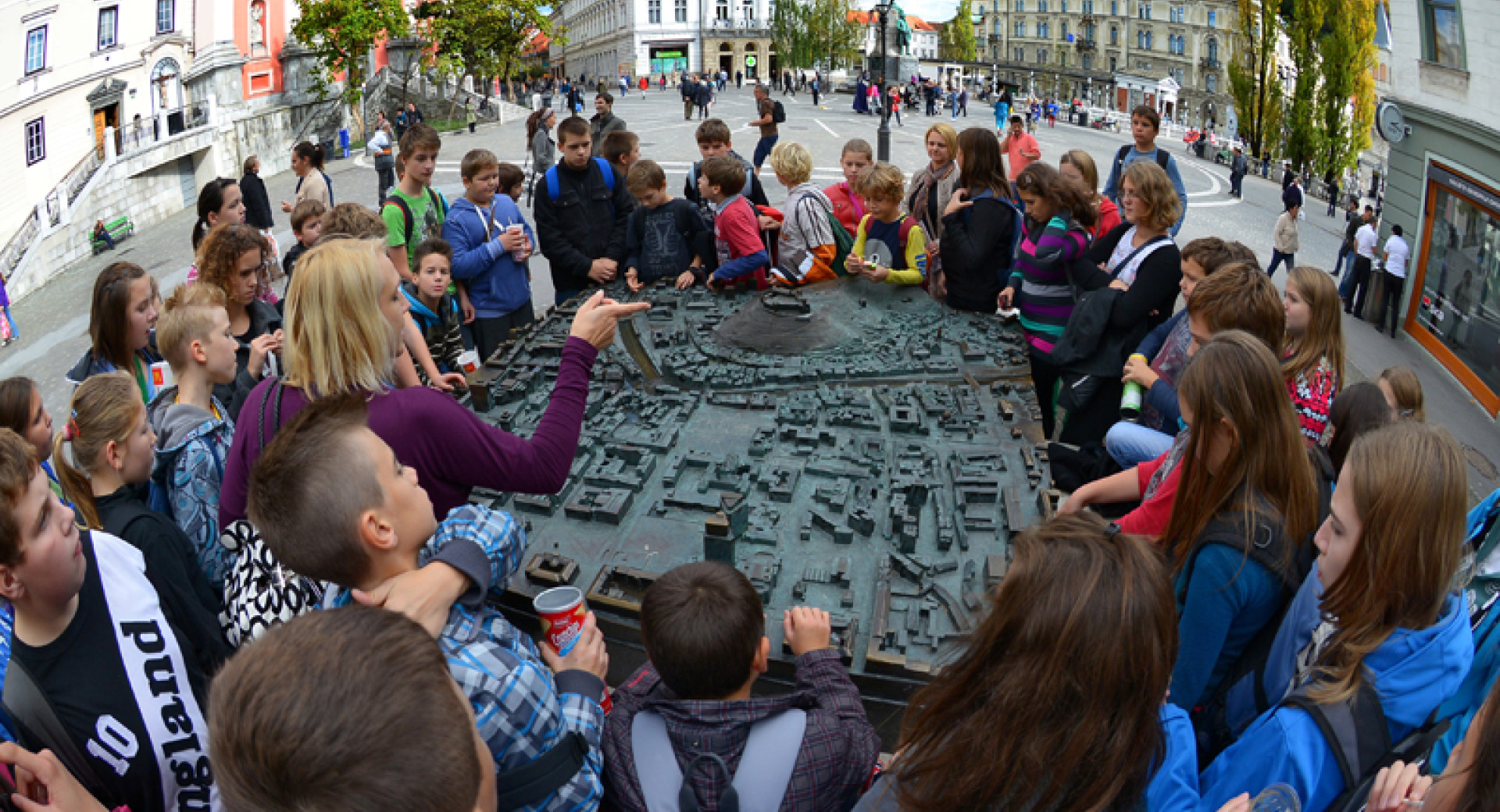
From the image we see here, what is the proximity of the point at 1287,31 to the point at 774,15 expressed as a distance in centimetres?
5144

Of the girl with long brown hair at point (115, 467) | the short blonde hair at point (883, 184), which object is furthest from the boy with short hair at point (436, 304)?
the short blonde hair at point (883, 184)

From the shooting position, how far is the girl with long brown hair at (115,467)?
2973 millimetres

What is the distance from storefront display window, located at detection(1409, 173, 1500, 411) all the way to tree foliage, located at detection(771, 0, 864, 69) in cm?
5774

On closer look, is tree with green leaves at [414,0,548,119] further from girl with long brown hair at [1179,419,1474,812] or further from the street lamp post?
girl with long brown hair at [1179,419,1474,812]

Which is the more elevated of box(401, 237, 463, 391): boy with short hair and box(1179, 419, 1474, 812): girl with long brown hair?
box(401, 237, 463, 391): boy with short hair

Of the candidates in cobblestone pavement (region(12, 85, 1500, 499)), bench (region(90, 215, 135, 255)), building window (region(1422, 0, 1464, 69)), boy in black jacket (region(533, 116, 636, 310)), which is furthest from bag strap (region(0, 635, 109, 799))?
bench (region(90, 215, 135, 255))

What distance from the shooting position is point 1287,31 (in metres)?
29.0

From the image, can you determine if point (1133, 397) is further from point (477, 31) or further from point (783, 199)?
point (477, 31)

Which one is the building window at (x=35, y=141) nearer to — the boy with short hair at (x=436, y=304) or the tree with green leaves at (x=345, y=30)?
the tree with green leaves at (x=345, y=30)

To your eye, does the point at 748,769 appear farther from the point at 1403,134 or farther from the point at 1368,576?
the point at 1403,134

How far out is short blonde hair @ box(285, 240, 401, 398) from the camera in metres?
2.91

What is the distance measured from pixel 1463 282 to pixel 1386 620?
1298cm

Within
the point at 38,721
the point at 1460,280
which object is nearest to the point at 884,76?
the point at 1460,280

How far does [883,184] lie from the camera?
6.49m
